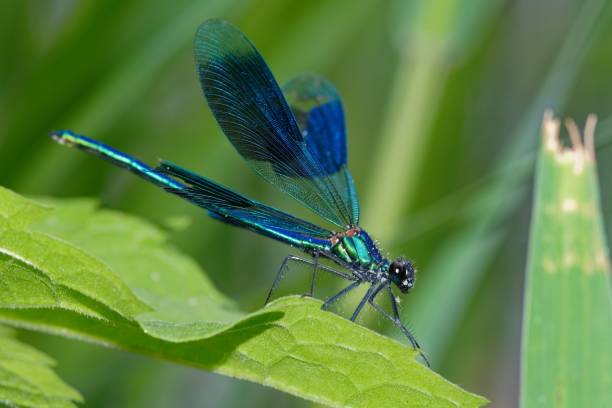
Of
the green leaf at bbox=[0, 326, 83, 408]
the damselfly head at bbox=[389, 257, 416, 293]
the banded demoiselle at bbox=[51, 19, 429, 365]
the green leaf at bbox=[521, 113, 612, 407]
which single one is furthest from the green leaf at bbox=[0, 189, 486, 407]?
the damselfly head at bbox=[389, 257, 416, 293]

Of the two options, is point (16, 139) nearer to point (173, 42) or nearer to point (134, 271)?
point (173, 42)

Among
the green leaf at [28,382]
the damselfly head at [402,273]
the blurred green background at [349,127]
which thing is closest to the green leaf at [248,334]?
the green leaf at [28,382]

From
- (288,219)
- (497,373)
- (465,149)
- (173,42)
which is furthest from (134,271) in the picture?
(497,373)

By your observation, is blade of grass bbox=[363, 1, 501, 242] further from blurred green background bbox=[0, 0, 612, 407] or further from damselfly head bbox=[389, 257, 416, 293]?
damselfly head bbox=[389, 257, 416, 293]

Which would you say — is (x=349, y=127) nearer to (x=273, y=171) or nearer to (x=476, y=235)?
(x=476, y=235)

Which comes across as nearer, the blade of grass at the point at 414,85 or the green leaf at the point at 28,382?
the green leaf at the point at 28,382

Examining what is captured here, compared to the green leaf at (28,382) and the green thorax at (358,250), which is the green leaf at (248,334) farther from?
the green thorax at (358,250)
